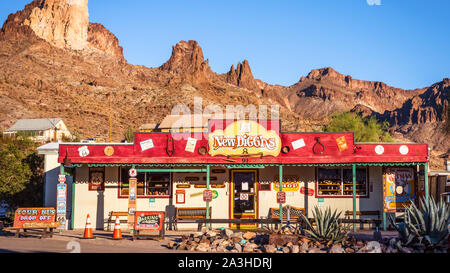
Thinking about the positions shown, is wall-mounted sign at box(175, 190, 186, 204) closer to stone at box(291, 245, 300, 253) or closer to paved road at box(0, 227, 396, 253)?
paved road at box(0, 227, 396, 253)

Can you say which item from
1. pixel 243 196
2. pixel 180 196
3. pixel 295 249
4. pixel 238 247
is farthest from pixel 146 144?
pixel 295 249

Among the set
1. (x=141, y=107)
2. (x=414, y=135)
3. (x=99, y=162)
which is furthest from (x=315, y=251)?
(x=414, y=135)

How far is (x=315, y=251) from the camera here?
43.3 ft

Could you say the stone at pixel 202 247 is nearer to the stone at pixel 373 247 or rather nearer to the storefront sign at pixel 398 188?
the stone at pixel 373 247

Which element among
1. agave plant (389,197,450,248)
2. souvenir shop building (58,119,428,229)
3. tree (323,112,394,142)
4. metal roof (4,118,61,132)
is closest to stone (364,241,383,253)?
agave plant (389,197,450,248)

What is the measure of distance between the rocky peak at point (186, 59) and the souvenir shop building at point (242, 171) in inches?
5901

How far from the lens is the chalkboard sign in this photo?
1622 centimetres

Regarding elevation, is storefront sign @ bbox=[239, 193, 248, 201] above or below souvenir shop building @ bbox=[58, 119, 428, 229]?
below

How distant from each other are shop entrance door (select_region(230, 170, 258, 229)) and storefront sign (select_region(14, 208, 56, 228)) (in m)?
7.31

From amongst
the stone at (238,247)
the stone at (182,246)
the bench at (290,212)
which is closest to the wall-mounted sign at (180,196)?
the bench at (290,212)

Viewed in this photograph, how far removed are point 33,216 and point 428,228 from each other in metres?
12.3

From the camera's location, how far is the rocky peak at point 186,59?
6889 inches
